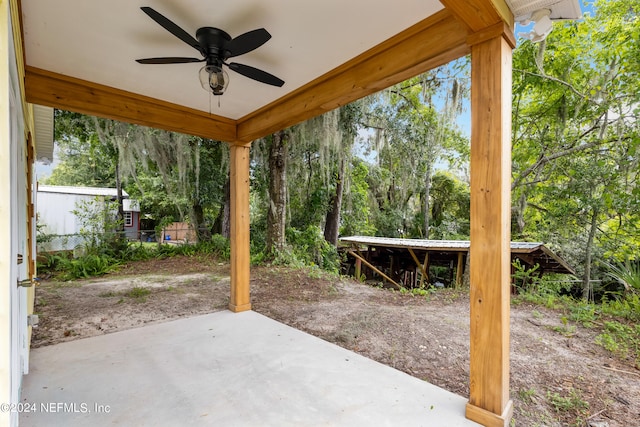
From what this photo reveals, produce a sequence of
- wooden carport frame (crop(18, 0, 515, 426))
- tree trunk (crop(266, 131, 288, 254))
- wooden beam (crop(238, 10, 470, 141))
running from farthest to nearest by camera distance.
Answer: tree trunk (crop(266, 131, 288, 254))
wooden beam (crop(238, 10, 470, 141))
wooden carport frame (crop(18, 0, 515, 426))

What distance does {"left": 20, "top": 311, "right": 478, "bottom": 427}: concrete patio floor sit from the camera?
5.49 ft

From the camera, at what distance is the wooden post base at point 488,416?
1526 millimetres

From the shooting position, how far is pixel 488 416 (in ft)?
5.10

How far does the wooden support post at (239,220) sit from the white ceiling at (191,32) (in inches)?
41.7

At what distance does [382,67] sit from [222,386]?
7.68 feet

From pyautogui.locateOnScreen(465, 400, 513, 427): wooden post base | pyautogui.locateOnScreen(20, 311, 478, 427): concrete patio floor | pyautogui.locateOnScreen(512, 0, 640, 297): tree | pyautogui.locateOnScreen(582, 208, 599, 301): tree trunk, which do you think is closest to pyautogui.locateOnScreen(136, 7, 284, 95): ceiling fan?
pyautogui.locateOnScreen(20, 311, 478, 427): concrete patio floor

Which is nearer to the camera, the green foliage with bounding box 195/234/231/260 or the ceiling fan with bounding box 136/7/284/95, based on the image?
the ceiling fan with bounding box 136/7/284/95

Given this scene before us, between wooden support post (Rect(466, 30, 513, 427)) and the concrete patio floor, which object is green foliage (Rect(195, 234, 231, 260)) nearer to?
the concrete patio floor

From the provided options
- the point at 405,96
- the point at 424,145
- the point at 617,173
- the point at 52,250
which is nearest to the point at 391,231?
the point at 424,145

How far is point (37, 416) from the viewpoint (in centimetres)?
167

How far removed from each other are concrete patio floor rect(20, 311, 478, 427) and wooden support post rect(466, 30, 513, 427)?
0.26 m

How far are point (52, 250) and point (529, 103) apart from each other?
10245 mm

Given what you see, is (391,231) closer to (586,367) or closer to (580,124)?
(580,124)

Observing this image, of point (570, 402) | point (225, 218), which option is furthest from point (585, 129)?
point (225, 218)
